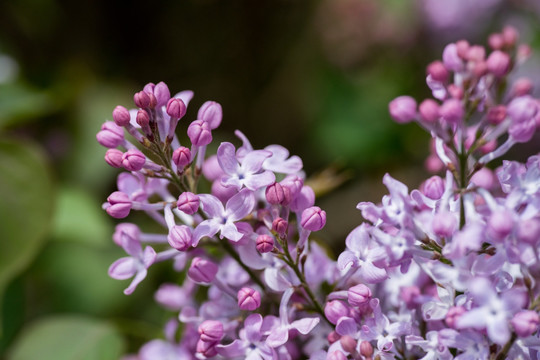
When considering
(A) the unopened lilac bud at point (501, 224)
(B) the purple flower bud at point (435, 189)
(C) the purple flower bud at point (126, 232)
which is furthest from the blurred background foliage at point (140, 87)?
(A) the unopened lilac bud at point (501, 224)

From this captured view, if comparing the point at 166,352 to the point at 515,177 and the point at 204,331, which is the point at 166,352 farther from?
the point at 515,177

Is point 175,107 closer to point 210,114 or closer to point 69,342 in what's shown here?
point 210,114

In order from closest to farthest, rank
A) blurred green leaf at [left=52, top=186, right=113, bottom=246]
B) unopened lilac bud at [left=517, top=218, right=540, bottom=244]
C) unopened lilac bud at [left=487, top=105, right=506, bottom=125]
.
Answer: unopened lilac bud at [left=517, top=218, right=540, bottom=244], unopened lilac bud at [left=487, top=105, right=506, bottom=125], blurred green leaf at [left=52, top=186, right=113, bottom=246]

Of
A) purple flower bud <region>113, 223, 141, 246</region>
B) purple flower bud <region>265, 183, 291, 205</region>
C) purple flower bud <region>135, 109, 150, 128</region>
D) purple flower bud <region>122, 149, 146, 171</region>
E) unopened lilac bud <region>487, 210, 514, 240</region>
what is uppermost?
purple flower bud <region>135, 109, 150, 128</region>

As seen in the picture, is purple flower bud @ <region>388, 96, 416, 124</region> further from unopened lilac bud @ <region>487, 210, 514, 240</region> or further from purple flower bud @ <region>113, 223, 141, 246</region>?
purple flower bud @ <region>113, 223, 141, 246</region>

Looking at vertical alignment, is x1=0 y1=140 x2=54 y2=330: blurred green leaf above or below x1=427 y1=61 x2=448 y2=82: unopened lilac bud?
above

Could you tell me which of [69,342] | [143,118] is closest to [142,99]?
[143,118]

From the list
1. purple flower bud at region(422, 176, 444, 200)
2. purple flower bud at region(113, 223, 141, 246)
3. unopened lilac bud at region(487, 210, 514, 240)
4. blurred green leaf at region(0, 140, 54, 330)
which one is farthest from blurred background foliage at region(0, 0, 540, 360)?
unopened lilac bud at region(487, 210, 514, 240)

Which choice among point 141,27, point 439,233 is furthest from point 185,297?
point 141,27
